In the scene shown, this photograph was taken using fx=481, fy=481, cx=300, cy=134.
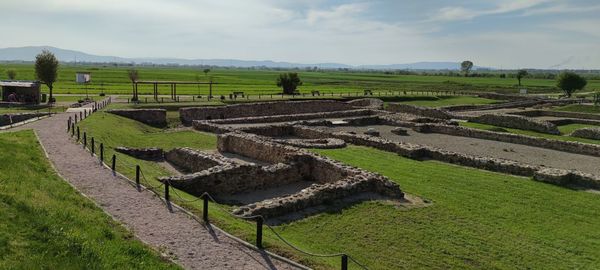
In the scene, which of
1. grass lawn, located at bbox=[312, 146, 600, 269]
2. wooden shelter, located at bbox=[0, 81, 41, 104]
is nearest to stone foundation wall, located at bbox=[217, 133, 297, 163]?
grass lawn, located at bbox=[312, 146, 600, 269]

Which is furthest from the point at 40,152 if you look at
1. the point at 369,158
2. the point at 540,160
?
the point at 540,160

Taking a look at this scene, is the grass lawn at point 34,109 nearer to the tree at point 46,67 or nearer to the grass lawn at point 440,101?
the tree at point 46,67

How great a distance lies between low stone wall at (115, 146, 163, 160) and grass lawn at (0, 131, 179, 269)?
405 inches

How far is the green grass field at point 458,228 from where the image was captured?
11672 millimetres

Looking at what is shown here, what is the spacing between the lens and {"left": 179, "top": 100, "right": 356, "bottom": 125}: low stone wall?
41053mm

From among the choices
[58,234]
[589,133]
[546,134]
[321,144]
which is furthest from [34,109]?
[589,133]

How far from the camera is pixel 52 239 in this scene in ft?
29.4

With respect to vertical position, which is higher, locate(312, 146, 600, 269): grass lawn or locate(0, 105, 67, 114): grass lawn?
locate(0, 105, 67, 114): grass lawn

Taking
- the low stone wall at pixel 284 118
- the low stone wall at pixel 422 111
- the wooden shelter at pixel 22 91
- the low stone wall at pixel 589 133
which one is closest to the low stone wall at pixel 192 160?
the low stone wall at pixel 284 118

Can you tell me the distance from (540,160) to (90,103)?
3695 centimetres

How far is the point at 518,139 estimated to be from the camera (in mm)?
31016

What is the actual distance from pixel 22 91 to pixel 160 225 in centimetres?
3772

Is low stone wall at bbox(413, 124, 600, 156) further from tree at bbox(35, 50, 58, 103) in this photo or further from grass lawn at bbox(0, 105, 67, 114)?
tree at bbox(35, 50, 58, 103)

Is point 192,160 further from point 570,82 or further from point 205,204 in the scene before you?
point 570,82
